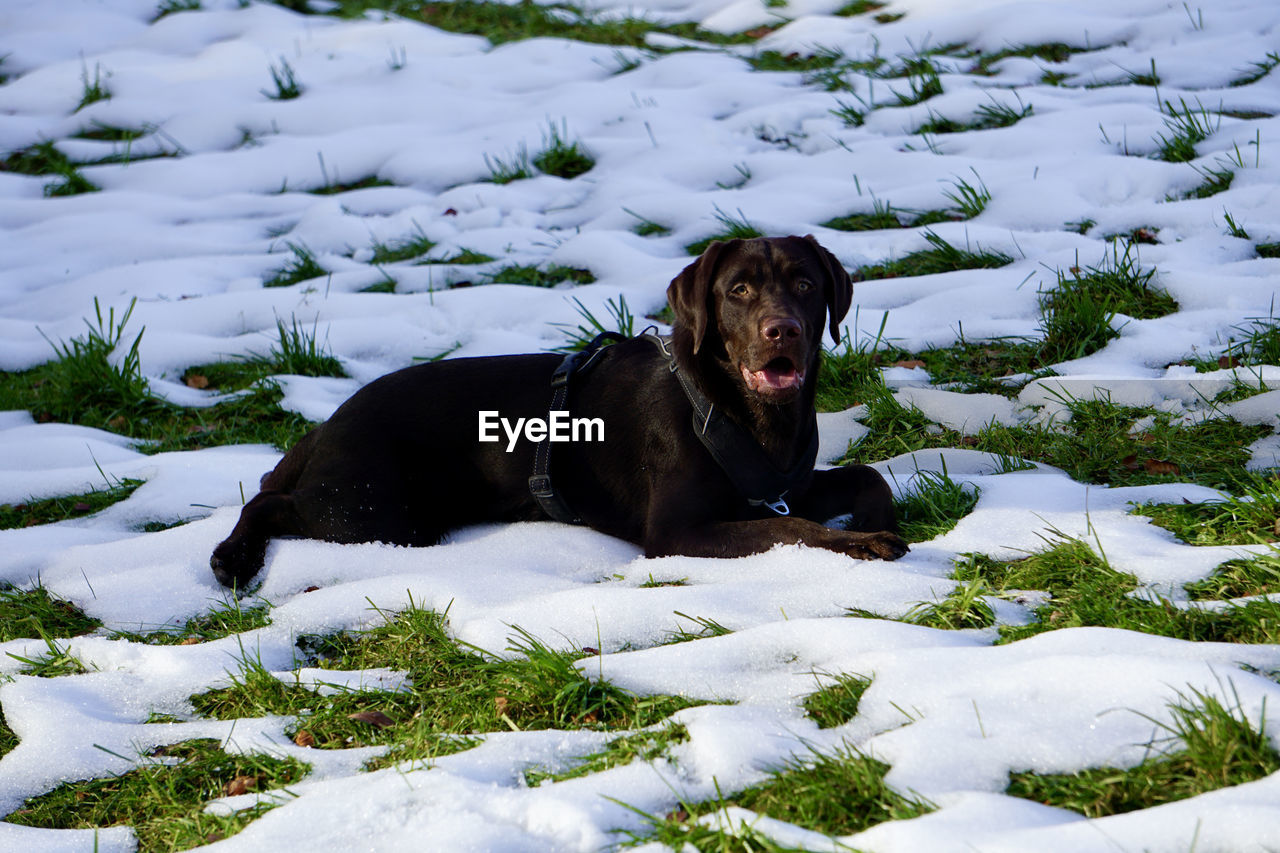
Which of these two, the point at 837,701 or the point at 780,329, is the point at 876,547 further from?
the point at 837,701

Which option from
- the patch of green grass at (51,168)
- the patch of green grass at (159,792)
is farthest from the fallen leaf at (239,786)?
the patch of green grass at (51,168)

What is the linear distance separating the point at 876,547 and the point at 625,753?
1232 millimetres

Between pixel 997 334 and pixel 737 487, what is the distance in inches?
76.5

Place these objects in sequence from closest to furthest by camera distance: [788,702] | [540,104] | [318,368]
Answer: [788,702] < [318,368] < [540,104]

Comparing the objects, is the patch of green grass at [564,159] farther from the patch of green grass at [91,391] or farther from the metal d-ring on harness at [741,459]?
the metal d-ring on harness at [741,459]

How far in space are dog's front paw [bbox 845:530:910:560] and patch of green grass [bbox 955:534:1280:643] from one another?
0.19 m

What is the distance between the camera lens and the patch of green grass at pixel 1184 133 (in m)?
6.13

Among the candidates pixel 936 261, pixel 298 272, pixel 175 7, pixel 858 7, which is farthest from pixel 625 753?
pixel 175 7

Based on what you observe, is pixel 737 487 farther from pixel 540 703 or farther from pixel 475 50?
pixel 475 50

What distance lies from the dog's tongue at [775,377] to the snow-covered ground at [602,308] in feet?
2.01

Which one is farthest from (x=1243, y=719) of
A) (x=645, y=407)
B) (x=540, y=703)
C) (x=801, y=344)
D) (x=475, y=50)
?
(x=475, y=50)

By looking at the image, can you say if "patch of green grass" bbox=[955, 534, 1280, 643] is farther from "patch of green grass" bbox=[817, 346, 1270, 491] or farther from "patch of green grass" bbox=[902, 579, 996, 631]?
"patch of green grass" bbox=[817, 346, 1270, 491]

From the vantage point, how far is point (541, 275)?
6402mm

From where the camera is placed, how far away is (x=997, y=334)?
507 cm
